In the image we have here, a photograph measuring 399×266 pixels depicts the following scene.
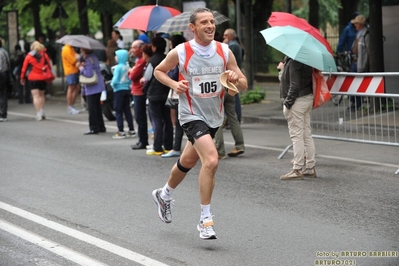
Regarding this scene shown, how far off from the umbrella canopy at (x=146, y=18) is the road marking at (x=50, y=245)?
7.27 metres

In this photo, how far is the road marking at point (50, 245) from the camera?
22.1ft

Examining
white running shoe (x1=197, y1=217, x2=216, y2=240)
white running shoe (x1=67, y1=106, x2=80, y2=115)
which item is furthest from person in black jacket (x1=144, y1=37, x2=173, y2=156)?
white running shoe (x1=67, y1=106, x2=80, y2=115)

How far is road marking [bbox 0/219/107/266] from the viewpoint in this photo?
6737mm

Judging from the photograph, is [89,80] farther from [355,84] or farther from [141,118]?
[355,84]

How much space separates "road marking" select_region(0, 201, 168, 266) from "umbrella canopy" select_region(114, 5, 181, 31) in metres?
6.42

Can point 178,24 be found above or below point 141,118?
above

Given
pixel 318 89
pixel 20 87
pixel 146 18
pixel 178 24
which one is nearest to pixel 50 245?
pixel 318 89

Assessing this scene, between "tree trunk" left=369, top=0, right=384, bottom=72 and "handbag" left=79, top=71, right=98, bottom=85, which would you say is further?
"tree trunk" left=369, top=0, right=384, bottom=72

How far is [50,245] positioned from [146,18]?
27.6 feet

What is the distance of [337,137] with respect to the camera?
481 inches

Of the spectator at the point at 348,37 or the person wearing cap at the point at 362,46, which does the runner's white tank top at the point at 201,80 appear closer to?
the person wearing cap at the point at 362,46

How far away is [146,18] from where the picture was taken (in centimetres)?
1522

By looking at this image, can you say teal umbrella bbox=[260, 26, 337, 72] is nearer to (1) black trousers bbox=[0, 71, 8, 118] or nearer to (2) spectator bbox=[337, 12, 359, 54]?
(2) spectator bbox=[337, 12, 359, 54]

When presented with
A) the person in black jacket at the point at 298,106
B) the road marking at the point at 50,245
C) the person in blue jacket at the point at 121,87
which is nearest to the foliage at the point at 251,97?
the person in blue jacket at the point at 121,87
